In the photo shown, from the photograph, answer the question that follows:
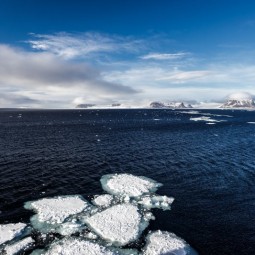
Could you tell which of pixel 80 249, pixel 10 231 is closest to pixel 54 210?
pixel 10 231

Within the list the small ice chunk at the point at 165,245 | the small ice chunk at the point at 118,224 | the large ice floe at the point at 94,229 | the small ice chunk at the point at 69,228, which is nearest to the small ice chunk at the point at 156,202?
the large ice floe at the point at 94,229

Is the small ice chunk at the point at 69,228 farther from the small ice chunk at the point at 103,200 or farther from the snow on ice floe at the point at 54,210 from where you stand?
the small ice chunk at the point at 103,200

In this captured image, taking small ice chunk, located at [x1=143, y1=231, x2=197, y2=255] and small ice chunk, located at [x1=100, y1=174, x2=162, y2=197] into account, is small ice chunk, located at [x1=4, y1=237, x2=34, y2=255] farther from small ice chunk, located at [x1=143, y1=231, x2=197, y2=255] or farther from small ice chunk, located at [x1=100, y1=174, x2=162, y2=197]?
small ice chunk, located at [x1=100, y1=174, x2=162, y2=197]

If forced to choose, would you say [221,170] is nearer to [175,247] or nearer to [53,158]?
[175,247]

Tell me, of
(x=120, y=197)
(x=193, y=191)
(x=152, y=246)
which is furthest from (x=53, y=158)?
(x=152, y=246)

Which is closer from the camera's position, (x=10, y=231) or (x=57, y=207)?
(x=10, y=231)

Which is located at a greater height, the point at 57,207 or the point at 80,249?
the point at 57,207

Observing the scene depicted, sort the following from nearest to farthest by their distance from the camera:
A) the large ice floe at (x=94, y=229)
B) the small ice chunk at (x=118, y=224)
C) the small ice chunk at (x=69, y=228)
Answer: the large ice floe at (x=94, y=229)
the small ice chunk at (x=118, y=224)
the small ice chunk at (x=69, y=228)

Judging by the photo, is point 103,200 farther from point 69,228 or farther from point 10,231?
point 10,231
